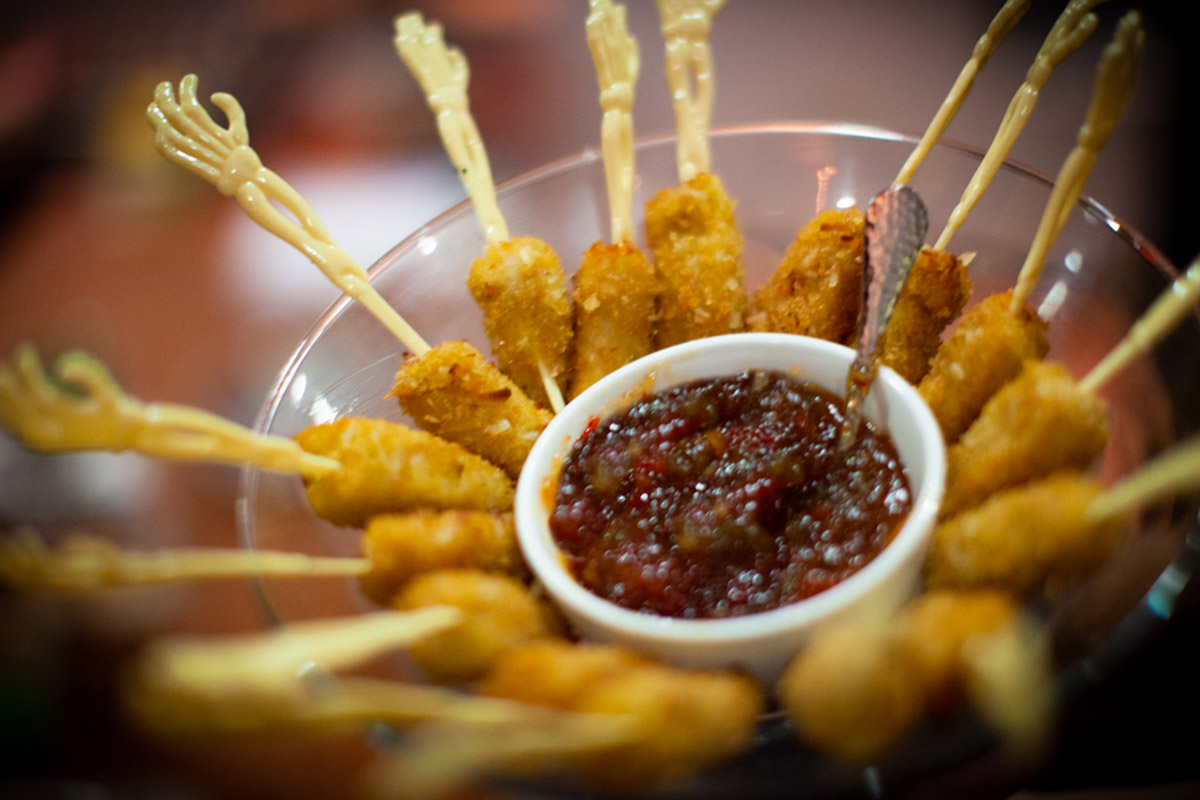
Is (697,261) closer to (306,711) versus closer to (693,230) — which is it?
(693,230)

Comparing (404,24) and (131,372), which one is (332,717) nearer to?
(404,24)

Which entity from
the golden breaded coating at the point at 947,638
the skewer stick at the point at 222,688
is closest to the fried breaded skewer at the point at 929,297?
the golden breaded coating at the point at 947,638

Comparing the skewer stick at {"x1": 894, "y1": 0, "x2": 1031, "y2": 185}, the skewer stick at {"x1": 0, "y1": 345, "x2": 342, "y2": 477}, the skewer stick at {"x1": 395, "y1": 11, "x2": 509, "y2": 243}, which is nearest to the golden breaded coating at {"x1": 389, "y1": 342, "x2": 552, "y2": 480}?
the skewer stick at {"x1": 395, "y1": 11, "x2": 509, "y2": 243}

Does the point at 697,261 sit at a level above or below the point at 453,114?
below

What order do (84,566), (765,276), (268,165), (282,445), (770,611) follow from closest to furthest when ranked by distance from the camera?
(84,566) → (770,611) → (282,445) → (765,276) → (268,165)

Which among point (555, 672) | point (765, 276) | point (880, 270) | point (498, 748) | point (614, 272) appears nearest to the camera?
point (498, 748)

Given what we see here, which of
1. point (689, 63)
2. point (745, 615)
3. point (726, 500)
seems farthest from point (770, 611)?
point (689, 63)
